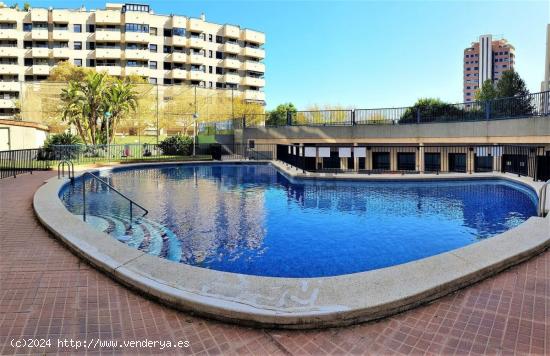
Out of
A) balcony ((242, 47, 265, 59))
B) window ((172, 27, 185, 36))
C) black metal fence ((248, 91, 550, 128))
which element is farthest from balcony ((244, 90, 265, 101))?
black metal fence ((248, 91, 550, 128))

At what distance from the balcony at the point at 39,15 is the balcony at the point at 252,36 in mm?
38176

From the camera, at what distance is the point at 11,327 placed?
374cm

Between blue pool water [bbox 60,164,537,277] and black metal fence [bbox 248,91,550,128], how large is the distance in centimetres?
730

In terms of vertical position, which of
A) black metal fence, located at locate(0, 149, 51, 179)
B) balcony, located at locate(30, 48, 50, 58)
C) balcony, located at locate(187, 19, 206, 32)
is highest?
balcony, located at locate(187, 19, 206, 32)

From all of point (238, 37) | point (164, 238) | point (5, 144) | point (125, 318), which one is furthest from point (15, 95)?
point (125, 318)

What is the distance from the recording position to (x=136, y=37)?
237 ft

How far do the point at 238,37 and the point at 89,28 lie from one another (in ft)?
98.4

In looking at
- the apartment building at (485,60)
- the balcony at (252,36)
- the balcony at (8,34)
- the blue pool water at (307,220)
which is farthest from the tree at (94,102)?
the apartment building at (485,60)

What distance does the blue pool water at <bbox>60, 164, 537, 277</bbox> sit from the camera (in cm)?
727

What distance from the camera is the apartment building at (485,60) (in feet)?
449

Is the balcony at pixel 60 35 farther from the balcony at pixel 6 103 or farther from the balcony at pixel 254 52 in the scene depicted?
the balcony at pixel 254 52

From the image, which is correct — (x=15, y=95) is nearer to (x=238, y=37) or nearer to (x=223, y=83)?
(x=223, y=83)

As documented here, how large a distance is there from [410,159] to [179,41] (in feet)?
201

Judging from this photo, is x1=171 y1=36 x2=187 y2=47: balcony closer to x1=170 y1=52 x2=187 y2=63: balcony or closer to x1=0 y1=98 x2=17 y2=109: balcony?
x1=170 y1=52 x2=187 y2=63: balcony
